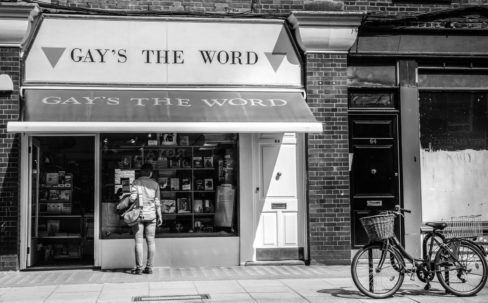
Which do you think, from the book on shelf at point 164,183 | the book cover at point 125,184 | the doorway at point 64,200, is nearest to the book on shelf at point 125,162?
the book cover at point 125,184

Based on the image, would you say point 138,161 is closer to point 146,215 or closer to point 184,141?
point 184,141

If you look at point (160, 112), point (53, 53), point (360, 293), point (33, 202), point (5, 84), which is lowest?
point (360, 293)

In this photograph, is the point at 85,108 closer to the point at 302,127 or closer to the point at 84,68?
the point at 84,68

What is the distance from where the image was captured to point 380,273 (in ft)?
25.4

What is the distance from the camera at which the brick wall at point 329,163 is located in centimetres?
1050

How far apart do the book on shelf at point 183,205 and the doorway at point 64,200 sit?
149 cm

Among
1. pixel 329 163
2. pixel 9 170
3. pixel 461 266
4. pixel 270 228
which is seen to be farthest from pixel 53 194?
pixel 461 266

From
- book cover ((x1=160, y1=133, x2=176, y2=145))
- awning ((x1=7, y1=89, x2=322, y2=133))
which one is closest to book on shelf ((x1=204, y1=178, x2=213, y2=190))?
book cover ((x1=160, y1=133, x2=176, y2=145))

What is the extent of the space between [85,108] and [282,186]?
3.62m

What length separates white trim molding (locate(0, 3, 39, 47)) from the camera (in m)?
9.73

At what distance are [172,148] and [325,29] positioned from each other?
342 cm

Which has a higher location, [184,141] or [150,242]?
[184,141]

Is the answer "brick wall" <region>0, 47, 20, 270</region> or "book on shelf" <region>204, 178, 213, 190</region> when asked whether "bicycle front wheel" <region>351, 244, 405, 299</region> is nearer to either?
"book on shelf" <region>204, 178, 213, 190</region>

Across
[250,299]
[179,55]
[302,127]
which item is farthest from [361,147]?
[250,299]
